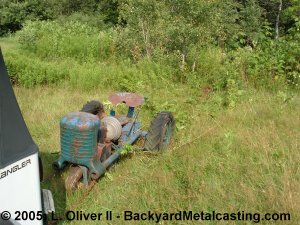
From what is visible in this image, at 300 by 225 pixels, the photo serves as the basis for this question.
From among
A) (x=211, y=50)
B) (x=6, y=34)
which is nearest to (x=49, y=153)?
(x=211, y=50)

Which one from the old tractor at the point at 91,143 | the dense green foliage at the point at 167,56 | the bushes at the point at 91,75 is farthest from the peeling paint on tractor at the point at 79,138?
the bushes at the point at 91,75

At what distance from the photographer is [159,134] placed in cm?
590

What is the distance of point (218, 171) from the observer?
498 cm

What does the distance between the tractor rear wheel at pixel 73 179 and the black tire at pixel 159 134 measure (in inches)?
48.9

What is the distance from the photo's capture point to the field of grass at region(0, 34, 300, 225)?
4402 mm

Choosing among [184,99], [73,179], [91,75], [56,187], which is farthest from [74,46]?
[73,179]

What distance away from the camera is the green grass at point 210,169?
439cm

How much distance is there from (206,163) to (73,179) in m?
1.65

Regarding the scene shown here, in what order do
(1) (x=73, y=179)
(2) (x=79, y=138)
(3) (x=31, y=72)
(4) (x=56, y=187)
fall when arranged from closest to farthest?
1. (2) (x=79, y=138)
2. (1) (x=73, y=179)
3. (4) (x=56, y=187)
4. (3) (x=31, y=72)

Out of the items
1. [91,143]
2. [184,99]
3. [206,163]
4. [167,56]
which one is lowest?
[184,99]

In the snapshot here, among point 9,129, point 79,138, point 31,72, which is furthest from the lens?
point 31,72

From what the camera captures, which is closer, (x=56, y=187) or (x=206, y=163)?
(x=56, y=187)

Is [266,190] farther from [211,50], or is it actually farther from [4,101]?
[211,50]

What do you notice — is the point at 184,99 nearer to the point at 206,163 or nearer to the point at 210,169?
the point at 206,163
